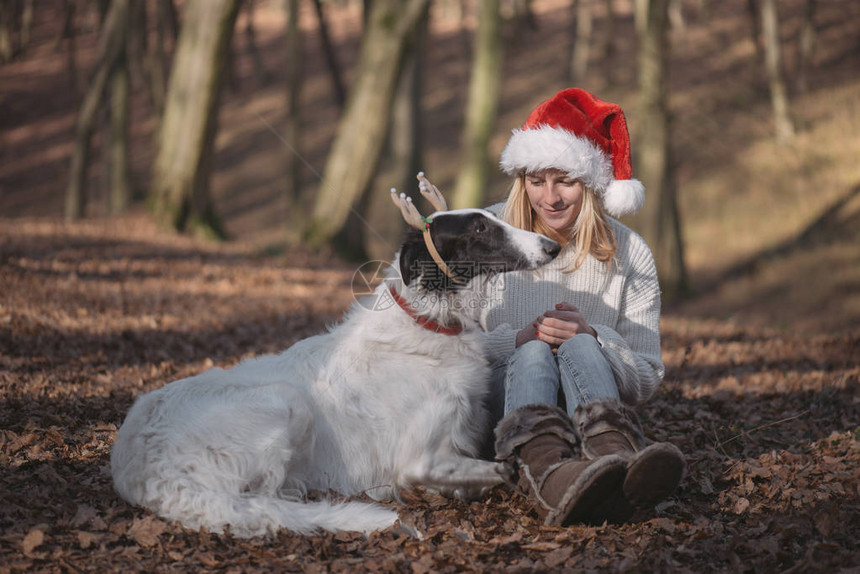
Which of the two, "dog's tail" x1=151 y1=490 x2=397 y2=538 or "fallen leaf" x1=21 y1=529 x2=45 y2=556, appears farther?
"dog's tail" x1=151 y1=490 x2=397 y2=538

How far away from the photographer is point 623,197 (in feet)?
16.2

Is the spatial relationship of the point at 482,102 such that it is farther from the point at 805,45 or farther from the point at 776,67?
the point at 805,45

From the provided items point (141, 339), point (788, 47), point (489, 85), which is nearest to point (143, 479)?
point (141, 339)

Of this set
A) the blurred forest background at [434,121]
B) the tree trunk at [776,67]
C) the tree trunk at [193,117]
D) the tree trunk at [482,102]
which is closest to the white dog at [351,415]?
the blurred forest background at [434,121]

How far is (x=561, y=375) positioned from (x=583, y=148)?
149cm

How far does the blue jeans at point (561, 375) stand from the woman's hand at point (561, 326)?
8cm

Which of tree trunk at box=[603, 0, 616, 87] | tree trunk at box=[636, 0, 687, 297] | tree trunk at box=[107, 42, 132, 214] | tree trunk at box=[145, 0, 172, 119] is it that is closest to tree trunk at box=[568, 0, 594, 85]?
tree trunk at box=[603, 0, 616, 87]

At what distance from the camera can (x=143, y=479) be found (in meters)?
3.98

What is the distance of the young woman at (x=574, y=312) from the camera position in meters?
4.10

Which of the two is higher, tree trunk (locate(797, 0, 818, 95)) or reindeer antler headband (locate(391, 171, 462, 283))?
tree trunk (locate(797, 0, 818, 95))

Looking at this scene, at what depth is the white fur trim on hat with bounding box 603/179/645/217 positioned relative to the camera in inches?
194

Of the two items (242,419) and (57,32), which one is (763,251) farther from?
(57,32)

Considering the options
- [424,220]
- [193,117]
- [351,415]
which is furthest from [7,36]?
[351,415]

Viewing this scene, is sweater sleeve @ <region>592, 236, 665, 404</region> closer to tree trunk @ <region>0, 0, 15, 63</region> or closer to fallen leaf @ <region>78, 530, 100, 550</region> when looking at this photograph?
fallen leaf @ <region>78, 530, 100, 550</region>
